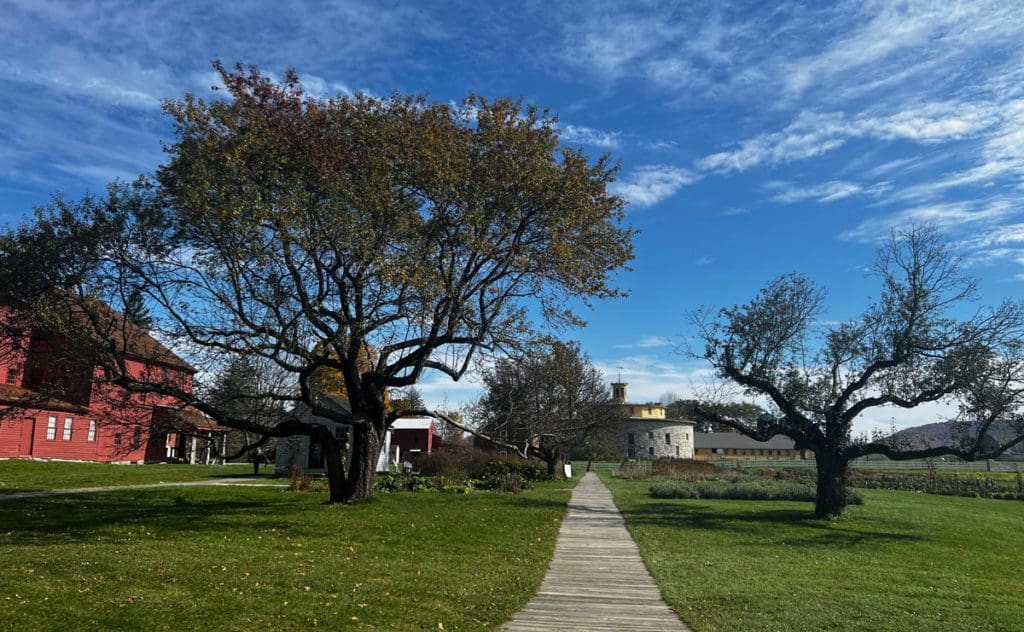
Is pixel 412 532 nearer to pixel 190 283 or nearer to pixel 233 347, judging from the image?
pixel 233 347

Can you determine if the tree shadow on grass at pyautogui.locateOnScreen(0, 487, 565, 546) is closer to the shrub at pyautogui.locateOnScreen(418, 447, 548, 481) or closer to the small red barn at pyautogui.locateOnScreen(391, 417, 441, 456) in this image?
the shrub at pyautogui.locateOnScreen(418, 447, 548, 481)

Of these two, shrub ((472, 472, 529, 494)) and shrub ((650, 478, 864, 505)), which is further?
shrub ((650, 478, 864, 505))

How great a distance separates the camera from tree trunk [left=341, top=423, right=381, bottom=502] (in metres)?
19.4

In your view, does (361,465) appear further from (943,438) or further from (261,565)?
(943,438)

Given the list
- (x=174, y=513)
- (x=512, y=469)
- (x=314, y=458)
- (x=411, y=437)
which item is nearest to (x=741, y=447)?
(x=411, y=437)

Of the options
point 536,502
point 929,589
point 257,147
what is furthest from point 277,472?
point 929,589

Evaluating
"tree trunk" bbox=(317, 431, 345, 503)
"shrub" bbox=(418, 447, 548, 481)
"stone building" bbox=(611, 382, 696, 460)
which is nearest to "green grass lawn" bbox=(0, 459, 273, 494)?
"tree trunk" bbox=(317, 431, 345, 503)

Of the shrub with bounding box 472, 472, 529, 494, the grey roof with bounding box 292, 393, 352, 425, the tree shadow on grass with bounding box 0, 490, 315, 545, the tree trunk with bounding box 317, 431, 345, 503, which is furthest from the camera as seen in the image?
the grey roof with bounding box 292, 393, 352, 425

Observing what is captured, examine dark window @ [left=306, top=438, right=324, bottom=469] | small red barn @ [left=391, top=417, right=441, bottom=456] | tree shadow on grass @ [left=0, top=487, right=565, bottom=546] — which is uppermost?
small red barn @ [left=391, top=417, right=441, bottom=456]

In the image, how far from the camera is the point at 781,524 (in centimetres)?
1938

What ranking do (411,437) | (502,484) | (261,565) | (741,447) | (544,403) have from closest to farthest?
(261,565), (502,484), (544,403), (411,437), (741,447)

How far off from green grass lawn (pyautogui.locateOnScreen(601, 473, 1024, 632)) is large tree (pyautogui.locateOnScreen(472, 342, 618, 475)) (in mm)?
4134

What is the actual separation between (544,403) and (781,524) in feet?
53.1

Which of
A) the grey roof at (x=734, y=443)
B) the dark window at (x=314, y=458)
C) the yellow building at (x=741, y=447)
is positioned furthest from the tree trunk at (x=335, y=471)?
the grey roof at (x=734, y=443)
